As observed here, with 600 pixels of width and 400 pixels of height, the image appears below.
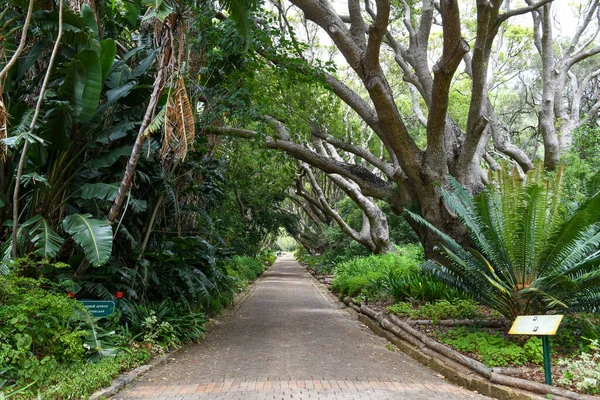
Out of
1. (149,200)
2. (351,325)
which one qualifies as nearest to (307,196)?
(351,325)

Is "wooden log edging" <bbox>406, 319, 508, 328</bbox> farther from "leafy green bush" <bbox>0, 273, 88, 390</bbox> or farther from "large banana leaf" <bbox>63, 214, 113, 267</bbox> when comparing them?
"leafy green bush" <bbox>0, 273, 88, 390</bbox>

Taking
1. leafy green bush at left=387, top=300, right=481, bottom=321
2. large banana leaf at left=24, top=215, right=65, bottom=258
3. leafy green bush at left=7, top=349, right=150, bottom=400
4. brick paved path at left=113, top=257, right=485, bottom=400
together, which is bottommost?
brick paved path at left=113, top=257, right=485, bottom=400

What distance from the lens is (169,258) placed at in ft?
28.9

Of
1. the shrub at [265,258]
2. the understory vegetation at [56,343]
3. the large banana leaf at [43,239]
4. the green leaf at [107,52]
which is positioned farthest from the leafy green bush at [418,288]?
the shrub at [265,258]

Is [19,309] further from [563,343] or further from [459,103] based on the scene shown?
[459,103]

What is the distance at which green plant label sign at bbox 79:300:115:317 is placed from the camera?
22.1 feet

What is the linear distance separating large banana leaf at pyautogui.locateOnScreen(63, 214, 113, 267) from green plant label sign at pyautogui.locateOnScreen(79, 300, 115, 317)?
86 centimetres

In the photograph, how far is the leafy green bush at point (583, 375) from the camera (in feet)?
16.5

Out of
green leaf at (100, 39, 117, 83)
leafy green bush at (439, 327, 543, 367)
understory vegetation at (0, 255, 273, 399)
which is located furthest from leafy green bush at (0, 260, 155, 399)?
leafy green bush at (439, 327, 543, 367)

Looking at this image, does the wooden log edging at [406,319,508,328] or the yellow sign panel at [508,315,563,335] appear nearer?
the yellow sign panel at [508,315,563,335]

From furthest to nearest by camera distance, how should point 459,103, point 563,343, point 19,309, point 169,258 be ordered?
point 459,103
point 169,258
point 563,343
point 19,309

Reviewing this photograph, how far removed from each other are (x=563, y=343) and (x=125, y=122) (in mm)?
7458

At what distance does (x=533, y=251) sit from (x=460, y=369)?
6.63 ft

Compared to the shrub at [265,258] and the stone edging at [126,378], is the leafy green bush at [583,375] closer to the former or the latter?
the stone edging at [126,378]
